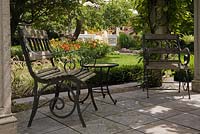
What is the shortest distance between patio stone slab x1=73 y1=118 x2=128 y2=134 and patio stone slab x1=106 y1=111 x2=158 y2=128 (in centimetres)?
11

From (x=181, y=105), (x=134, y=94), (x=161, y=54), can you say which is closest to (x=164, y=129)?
(x=181, y=105)

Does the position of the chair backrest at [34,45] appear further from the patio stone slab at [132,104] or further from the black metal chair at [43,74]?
the patio stone slab at [132,104]

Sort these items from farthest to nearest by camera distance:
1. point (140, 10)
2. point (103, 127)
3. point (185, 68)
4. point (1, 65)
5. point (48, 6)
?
point (140, 10)
point (185, 68)
point (48, 6)
point (103, 127)
point (1, 65)

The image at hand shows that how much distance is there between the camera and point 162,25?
5352 millimetres

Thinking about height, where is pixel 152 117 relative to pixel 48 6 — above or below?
below

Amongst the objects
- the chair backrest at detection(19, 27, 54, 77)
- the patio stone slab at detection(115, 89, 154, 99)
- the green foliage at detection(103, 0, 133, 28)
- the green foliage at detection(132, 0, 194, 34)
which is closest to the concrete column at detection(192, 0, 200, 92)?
the green foliage at detection(132, 0, 194, 34)

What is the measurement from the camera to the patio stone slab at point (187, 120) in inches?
121

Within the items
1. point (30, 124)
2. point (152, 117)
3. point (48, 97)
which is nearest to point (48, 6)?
point (48, 97)

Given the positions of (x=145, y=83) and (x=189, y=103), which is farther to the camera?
(x=145, y=83)

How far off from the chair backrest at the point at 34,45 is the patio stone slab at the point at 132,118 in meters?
1.08

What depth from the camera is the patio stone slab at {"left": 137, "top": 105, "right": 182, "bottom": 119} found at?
136 inches

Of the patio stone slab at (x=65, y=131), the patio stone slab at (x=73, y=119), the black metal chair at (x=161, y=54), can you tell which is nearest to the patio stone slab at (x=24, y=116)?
the patio stone slab at (x=73, y=119)

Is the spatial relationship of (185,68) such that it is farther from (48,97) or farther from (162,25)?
(48,97)

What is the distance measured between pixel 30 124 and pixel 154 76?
285cm
